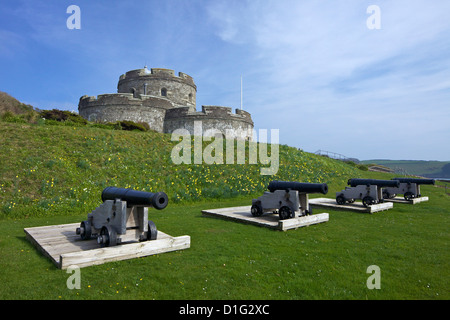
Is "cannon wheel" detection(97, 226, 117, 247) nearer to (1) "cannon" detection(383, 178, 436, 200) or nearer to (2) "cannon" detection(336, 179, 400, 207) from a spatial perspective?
(2) "cannon" detection(336, 179, 400, 207)

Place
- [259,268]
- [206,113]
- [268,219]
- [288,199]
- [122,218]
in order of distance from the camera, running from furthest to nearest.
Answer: [206,113], [268,219], [288,199], [122,218], [259,268]

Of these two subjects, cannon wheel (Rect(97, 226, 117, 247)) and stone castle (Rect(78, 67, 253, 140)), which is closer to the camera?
cannon wheel (Rect(97, 226, 117, 247))

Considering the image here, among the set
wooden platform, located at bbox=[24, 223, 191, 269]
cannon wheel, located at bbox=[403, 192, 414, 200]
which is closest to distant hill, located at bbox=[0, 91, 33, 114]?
wooden platform, located at bbox=[24, 223, 191, 269]

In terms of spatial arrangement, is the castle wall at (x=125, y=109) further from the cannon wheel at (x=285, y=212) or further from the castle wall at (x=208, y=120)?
the cannon wheel at (x=285, y=212)

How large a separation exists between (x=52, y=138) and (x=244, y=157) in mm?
12161

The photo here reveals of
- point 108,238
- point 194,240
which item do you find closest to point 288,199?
point 194,240

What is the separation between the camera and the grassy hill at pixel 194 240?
175 inches

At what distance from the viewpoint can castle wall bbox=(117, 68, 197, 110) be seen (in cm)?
3581

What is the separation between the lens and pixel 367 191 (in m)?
12.4

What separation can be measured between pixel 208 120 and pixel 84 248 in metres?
24.6

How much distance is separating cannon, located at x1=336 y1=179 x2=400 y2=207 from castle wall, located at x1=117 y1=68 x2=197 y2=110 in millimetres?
26788

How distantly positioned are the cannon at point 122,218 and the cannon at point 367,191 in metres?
9.50

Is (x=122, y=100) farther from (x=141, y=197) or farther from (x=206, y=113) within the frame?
(x=141, y=197)

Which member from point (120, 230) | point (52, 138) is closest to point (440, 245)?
point (120, 230)
